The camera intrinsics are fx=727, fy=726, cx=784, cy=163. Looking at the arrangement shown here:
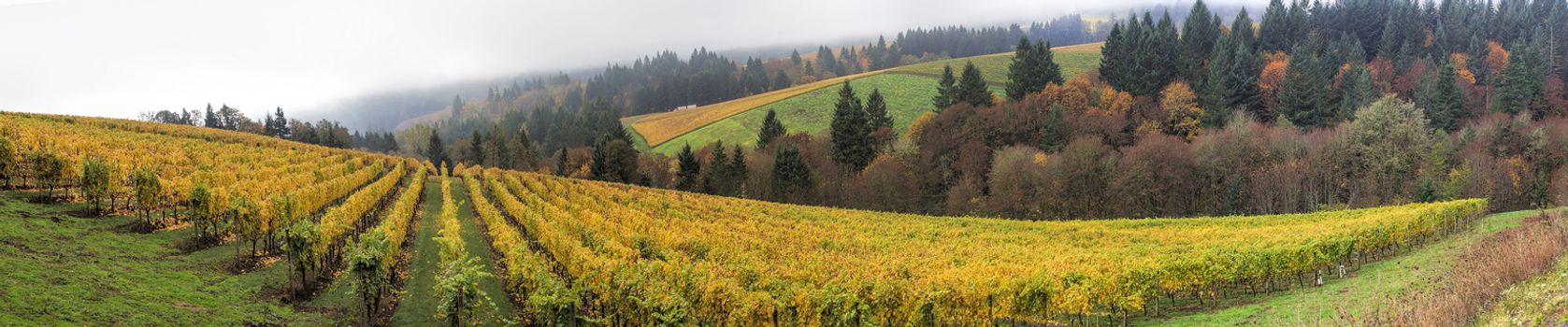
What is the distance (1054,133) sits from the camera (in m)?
88.2

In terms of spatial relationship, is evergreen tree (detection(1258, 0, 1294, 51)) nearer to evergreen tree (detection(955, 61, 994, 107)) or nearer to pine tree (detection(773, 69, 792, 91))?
evergreen tree (detection(955, 61, 994, 107))

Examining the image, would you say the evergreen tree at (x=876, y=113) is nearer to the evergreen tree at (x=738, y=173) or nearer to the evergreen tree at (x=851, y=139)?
the evergreen tree at (x=851, y=139)

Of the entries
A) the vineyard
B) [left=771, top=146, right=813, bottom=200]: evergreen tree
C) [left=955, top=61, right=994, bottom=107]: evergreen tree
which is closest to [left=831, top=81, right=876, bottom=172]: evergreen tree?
[left=771, top=146, right=813, bottom=200]: evergreen tree

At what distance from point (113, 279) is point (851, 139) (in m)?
81.1

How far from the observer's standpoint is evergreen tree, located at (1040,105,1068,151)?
8800 cm

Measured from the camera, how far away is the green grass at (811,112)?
400 feet

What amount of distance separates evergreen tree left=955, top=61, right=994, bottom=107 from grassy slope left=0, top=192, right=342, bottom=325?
88.3 m

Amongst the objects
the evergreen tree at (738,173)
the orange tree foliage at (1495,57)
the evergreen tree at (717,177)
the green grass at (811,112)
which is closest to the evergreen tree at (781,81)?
the green grass at (811,112)

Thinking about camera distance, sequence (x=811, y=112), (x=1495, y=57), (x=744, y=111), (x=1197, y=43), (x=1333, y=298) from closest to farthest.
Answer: (x=1333, y=298)
(x=1495, y=57)
(x=1197, y=43)
(x=811, y=112)
(x=744, y=111)

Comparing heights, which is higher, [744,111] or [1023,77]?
[1023,77]

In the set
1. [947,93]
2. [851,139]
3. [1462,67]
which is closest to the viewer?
[851,139]

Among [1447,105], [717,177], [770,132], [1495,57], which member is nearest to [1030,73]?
[770,132]

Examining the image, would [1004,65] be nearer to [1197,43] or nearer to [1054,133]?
[1197,43]

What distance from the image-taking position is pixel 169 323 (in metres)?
20.5
